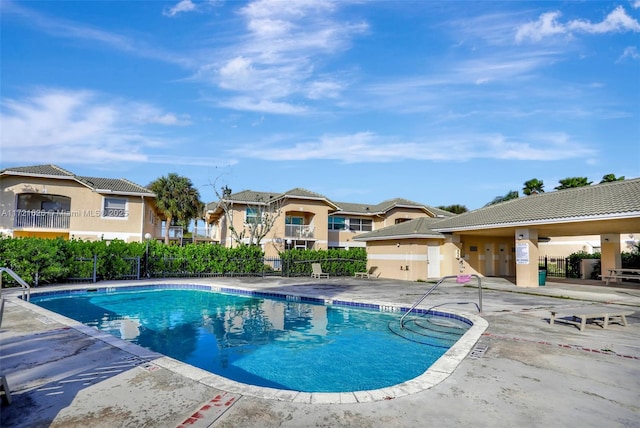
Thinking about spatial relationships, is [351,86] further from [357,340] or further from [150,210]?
[150,210]

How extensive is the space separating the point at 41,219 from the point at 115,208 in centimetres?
434

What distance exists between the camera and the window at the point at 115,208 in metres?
26.3

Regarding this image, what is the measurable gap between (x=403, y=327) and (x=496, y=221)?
11431mm

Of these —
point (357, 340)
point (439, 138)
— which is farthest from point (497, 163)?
point (357, 340)

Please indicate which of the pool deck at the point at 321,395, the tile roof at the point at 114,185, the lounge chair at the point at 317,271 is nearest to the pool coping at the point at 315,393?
the pool deck at the point at 321,395

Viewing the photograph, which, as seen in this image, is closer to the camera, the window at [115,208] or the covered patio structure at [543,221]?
the covered patio structure at [543,221]

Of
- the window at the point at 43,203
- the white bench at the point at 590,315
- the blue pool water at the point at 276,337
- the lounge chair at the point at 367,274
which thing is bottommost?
the blue pool water at the point at 276,337

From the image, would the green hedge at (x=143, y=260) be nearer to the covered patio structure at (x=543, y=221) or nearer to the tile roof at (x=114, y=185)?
the tile roof at (x=114, y=185)

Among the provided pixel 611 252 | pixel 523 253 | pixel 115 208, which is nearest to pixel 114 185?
pixel 115 208

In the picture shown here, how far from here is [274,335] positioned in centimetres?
971

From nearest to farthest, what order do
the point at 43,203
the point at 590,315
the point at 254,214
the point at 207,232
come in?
1. the point at 590,315
2. the point at 43,203
3. the point at 254,214
4. the point at 207,232

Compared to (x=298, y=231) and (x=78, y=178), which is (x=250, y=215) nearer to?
(x=298, y=231)

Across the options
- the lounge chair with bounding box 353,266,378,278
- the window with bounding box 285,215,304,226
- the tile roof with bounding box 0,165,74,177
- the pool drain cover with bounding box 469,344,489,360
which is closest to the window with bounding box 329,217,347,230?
the window with bounding box 285,215,304,226

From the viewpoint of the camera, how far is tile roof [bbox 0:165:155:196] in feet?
80.5
